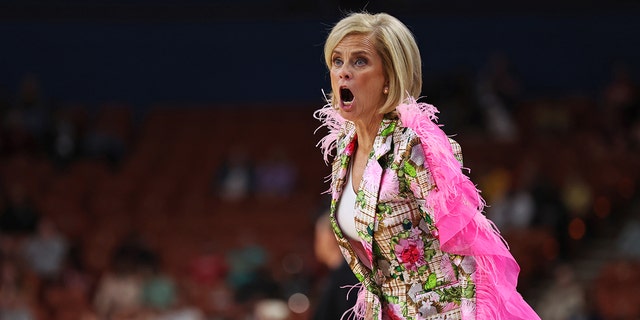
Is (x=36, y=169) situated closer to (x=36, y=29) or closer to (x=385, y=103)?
(x=36, y=29)

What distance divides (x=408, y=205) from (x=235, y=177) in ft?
Answer: 30.9

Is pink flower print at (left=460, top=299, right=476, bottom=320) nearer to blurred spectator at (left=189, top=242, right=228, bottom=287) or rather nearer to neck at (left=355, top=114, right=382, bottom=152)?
neck at (left=355, top=114, right=382, bottom=152)

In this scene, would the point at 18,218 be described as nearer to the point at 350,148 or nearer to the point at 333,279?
the point at 333,279

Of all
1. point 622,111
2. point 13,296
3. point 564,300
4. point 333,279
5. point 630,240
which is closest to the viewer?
point 333,279

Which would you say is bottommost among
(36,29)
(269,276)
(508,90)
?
(269,276)

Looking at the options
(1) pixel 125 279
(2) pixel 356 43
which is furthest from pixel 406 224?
(1) pixel 125 279

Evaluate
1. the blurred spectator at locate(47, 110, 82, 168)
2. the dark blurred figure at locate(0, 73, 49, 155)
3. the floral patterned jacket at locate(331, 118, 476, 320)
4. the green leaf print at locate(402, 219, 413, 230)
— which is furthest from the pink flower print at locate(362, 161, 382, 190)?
the dark blurred figure at locate(0, 73, 49, 155)

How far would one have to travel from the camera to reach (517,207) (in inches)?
425

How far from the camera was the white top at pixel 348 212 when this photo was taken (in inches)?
112

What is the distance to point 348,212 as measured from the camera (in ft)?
9.42

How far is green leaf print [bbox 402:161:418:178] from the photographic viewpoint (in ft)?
8.86

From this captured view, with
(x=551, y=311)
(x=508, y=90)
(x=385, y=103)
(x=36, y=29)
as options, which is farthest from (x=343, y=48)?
(x=36, y=29)

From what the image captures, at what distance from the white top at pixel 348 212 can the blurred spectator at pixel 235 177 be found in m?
8.95

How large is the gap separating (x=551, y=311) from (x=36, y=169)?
246 inches
